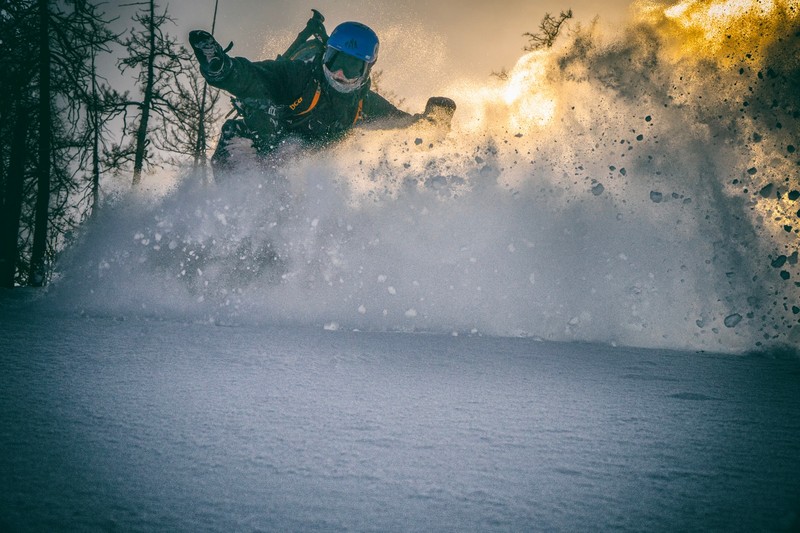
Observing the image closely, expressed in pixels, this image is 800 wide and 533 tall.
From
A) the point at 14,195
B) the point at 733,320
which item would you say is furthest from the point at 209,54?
the point at 14,195

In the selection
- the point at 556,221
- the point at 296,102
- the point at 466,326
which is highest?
the point at 296,102

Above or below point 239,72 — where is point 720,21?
above

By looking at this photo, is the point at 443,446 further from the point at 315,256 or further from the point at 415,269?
the point at 315,256

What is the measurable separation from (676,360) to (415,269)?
7.00 ft

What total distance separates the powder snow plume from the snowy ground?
3.05 ft

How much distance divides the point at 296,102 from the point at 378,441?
440 cm

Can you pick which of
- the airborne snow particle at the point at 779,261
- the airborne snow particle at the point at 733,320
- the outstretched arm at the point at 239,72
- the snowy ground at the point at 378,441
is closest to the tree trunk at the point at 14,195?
the outstretched arm at the point at 239,72

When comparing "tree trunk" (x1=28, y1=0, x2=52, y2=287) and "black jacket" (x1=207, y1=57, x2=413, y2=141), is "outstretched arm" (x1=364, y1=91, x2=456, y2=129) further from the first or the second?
"tree trunk" (x1=28, y1=0, x2=52, y2=287)

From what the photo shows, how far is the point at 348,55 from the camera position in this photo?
4762mm

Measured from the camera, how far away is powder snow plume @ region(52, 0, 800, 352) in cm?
356

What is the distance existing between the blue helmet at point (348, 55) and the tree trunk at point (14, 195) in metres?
5.83

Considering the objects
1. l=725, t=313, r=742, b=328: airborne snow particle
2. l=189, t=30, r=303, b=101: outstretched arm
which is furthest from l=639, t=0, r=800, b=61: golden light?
l=189, t=30, r=303, b=101: outstretched arm

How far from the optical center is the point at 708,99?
3.97 meters

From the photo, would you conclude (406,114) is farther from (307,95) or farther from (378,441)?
(378,441)
